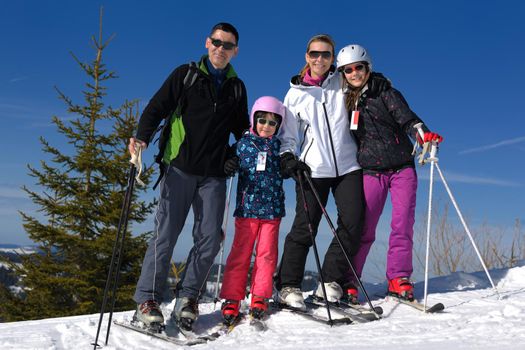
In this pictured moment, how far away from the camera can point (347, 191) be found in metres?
4.38

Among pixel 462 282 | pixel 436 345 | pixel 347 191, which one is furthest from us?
pixel 462 282

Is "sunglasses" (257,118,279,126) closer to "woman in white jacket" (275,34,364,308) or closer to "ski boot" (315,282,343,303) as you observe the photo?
"woman in white jacket" (275,34,364,308)

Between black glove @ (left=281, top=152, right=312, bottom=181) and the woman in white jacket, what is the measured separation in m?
0.06

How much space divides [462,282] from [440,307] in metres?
1.95

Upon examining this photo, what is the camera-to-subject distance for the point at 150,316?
3.93 m

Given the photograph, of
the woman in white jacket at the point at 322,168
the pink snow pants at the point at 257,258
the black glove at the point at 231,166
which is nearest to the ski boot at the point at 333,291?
the woman in white jacket at the point at 322,168

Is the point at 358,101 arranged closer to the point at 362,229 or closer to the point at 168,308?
the point at 362,229

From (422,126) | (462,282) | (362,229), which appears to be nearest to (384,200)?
(362,229)

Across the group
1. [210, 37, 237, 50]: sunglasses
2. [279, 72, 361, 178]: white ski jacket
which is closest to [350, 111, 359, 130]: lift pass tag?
[279, 72, 361, 178]: white ski jacket

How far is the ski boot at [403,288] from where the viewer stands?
4516mm

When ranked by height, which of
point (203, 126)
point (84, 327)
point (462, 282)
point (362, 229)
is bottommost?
point (84, 327)

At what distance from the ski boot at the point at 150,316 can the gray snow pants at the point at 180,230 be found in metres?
0.05

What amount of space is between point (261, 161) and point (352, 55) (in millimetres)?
1349

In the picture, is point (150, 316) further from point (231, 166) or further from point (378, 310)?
point (378, 310)
